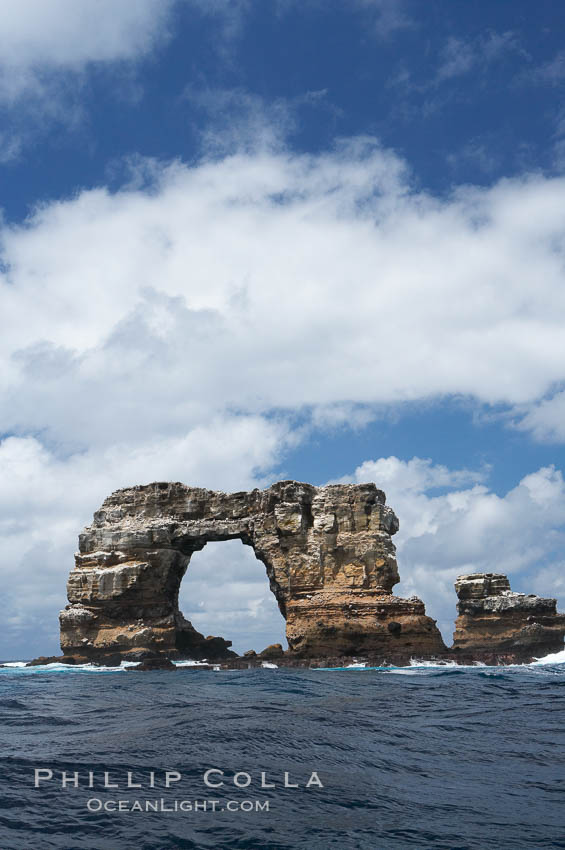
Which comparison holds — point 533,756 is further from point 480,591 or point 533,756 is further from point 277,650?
point 480,591

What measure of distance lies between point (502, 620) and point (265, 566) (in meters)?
18.2

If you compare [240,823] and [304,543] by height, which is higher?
[304,543]

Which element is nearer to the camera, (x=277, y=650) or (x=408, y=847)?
(x=408, y=847)

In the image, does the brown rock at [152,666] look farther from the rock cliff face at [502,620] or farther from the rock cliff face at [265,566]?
the rock cliff face at [502,620]

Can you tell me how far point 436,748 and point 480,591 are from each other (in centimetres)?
4280

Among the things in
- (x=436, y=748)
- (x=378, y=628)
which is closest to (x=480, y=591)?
(x=378, y=628)

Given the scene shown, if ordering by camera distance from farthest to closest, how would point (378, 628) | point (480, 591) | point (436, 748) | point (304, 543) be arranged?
point (480, 591)
point (304, 543)
point (378, 628)
point (436, 748)

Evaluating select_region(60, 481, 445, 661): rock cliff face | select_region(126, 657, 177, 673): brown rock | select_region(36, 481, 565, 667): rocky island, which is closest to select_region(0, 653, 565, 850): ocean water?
select_region(36, 481, 565, 667): rocky island

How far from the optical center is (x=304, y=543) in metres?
45.4

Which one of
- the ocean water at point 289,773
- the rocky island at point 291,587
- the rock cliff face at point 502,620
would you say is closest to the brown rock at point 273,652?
the rocky island at point 291,587

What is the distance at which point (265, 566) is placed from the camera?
49.0m

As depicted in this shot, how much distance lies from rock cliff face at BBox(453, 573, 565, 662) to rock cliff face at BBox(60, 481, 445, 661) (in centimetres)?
1039

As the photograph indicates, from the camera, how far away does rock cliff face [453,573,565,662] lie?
161ft

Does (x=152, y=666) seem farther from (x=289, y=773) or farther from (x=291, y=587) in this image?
(x=289, y=773)
